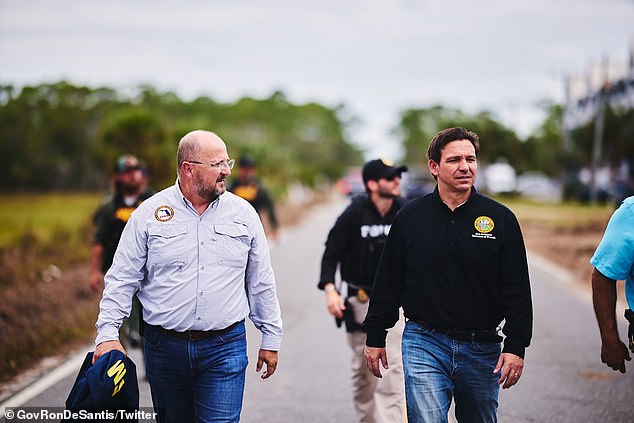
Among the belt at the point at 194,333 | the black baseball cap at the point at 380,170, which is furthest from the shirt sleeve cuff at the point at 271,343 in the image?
the black baseball cap at the point at 380,170

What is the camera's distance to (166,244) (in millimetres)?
3701

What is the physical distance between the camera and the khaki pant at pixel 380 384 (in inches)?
199

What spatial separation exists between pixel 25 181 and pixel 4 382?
57211mm

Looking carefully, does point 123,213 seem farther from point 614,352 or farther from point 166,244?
point 614,352

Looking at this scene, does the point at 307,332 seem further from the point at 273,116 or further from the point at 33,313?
the point at 273,116

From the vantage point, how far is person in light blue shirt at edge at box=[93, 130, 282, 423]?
3.71 metres

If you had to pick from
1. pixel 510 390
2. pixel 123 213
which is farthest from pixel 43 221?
pixel 510 390

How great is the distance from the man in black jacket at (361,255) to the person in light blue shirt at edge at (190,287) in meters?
1.62

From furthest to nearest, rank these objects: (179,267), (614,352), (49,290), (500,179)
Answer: (500,179) < (49,290) < (614,352) < (179,267)

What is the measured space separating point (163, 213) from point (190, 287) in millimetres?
395

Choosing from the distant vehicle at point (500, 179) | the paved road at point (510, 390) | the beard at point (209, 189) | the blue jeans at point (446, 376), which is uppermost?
the beard at point (209, 189)

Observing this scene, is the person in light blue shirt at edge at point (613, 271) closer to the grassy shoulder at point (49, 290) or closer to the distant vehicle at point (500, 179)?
the grassy shoulder at point (49, 290)

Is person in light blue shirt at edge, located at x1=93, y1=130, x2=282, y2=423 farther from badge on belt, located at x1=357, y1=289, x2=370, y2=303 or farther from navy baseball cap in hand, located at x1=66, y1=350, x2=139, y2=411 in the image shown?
badge on belt, located at x1=357, y1=289, x2=370, y2=303

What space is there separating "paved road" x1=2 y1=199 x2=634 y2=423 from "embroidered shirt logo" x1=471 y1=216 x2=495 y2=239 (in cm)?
262
